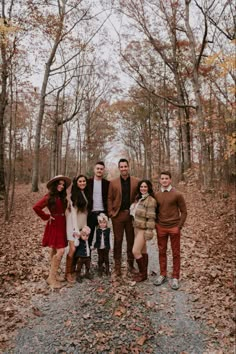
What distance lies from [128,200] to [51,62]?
601 inches

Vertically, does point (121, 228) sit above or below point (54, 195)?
below

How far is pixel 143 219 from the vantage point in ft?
17.4

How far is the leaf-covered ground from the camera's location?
381 cm

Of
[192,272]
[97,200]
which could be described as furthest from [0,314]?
[192,272]

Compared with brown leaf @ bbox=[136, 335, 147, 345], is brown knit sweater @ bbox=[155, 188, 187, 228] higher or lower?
higher

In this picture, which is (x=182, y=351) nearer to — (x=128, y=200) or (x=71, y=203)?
(x=128, y=200)

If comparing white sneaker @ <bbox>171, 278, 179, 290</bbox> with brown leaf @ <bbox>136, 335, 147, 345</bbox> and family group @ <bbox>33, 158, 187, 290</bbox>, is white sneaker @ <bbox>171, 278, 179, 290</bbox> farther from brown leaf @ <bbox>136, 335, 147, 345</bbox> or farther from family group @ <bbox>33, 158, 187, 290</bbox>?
brown leaf @ <bbox>136, 335, 147, 345</bbox>

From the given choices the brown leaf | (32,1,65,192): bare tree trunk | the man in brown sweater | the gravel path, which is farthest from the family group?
(32,1,65,192): bare tree trunk

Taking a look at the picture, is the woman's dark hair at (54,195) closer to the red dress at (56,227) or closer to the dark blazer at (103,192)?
the red dress at (56,227)

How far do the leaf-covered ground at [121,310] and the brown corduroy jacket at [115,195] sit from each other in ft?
4.82

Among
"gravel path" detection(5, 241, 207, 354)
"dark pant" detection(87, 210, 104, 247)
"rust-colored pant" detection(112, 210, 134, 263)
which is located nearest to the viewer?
"gravel path" detection(5, 241, 207, 354)

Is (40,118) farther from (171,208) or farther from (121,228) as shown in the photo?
(171,208)

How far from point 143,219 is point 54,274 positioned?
7.09ft

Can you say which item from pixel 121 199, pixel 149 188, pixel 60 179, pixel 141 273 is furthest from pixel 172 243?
pixel 60 179
